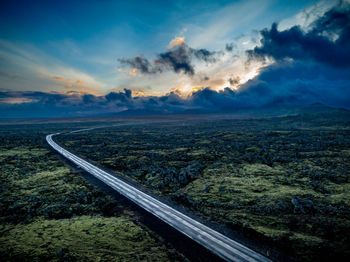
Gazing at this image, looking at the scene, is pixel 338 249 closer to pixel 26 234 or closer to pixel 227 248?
pixel 227 248

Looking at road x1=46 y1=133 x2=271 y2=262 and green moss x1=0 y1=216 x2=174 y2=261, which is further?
green moss x1=0 y1=216 x2=174 y2=261

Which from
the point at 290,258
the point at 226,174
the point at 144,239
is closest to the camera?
the point at 290,258

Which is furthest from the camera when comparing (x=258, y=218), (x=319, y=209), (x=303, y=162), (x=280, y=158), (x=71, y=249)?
(x=280, y=158)

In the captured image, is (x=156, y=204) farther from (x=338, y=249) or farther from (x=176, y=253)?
(x=338, y=249)

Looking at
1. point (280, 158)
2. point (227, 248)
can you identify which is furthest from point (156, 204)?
point (280, 158)

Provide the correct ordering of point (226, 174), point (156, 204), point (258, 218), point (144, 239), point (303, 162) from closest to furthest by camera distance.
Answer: point (144, 239)
point (258, 218)
point (156, 204)
point (226, 174)
point (303, 162)

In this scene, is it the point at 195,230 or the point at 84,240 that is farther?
the point at 195,230

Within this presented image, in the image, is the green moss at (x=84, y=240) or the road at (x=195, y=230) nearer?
the road at (x=195, y=230)

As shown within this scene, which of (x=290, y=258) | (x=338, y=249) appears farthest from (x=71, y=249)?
(x=338, y=249)

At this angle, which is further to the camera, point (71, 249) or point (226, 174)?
point (226, 174)
